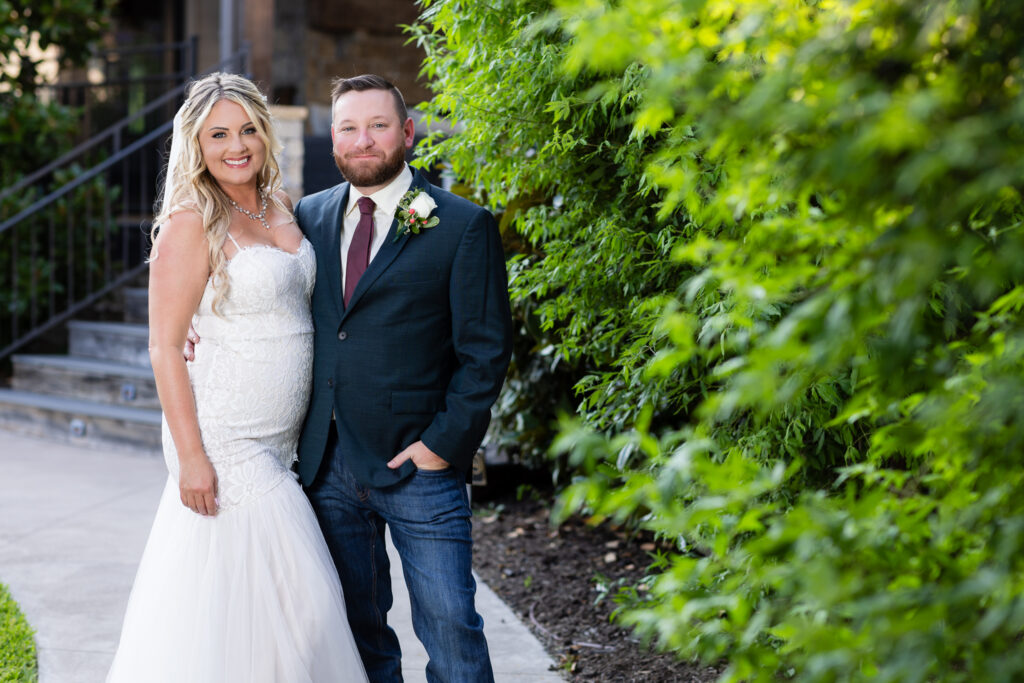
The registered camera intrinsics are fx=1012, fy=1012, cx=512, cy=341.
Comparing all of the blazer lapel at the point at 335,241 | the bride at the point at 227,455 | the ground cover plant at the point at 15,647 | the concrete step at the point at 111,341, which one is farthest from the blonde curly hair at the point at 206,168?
the concrete step at the point at 111,341

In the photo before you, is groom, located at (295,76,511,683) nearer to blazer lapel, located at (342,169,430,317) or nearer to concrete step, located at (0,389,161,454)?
blazer lapel, located at (342,169,430,317)

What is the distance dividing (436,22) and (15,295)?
6.09 metres

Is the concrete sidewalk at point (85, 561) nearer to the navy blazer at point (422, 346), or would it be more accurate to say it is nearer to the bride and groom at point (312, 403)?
the bride and groom at point (312, 403)

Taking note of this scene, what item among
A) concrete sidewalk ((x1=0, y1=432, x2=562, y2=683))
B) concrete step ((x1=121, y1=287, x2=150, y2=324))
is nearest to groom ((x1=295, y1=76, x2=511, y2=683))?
concrete sidewalk ((x1=0, y1=432, x2=562, y2=683))

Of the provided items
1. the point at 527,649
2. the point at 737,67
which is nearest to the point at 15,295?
the point at 527,649

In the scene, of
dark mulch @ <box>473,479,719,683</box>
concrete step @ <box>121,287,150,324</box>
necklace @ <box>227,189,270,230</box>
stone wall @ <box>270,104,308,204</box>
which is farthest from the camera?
concrete step @ <box>121,287,150,324</box>

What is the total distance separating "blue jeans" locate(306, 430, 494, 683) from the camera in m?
2.73

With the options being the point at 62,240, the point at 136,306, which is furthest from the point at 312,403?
the point at 62,240

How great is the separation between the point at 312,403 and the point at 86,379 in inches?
207

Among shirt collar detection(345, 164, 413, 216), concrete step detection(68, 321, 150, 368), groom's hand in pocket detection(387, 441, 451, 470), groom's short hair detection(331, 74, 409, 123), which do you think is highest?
groom's short hair detection(331, 74, 409, 123)

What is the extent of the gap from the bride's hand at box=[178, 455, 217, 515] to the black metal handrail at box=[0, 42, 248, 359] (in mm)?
5716

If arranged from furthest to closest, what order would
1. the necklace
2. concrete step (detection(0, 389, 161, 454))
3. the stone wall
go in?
the stone wall → concrete step (detection(0, 389, 161, 454)) → the necklace

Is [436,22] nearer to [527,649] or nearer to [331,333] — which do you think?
[331,333]

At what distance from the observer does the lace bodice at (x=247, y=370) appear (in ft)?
9.31
